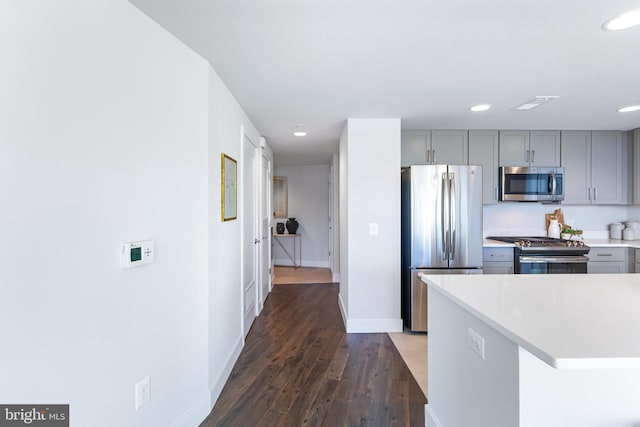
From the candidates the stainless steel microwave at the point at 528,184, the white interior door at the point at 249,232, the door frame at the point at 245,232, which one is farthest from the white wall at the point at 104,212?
the stainless steel microwave at the point at 528,184

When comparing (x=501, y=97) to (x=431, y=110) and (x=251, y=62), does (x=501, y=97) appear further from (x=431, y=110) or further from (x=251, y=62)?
(x=251, y=62)

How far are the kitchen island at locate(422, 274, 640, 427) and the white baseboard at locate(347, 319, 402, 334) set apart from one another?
1.75 meters

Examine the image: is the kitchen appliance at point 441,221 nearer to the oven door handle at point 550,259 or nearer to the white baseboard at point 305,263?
the oven door handle at point 550,259

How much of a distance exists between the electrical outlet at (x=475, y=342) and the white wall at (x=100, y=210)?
1.51 metres

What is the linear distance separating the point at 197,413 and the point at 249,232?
1.87 m

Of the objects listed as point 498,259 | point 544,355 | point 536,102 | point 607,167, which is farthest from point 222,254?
point 607,167

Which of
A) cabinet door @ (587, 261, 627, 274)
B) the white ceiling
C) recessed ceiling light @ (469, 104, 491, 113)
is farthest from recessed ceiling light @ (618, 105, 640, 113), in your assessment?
cabinet door @ (587, 261, 627, 274)

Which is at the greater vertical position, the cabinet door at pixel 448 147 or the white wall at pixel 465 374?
the cabinet door at pixel 448 147

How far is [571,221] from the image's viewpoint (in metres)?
4.12

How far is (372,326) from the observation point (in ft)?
10.9

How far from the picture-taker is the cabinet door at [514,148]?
12.4 ft

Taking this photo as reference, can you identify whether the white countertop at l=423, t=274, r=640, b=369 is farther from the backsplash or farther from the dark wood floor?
the backsplash

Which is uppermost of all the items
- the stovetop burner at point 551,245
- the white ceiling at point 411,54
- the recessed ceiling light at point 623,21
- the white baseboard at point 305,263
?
the white ceiling at point 411,54

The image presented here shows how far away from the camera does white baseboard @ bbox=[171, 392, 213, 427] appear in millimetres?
1776
